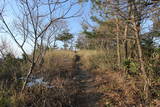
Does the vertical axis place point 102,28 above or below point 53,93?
above

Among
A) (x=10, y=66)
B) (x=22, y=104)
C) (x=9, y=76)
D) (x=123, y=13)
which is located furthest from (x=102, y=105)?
(x=10, y=66)

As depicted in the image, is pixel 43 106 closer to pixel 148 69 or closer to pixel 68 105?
pixel 68 105

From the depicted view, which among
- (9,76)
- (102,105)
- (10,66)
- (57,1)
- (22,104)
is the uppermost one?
(57,1)

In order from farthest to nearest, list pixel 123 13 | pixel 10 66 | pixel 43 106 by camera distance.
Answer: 1. pixel 10 66
2. pixel 123 13
3. pixel 43 106

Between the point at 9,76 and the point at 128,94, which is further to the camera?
the point at 9,76

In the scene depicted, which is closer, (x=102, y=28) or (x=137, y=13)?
(x=137, y=13)

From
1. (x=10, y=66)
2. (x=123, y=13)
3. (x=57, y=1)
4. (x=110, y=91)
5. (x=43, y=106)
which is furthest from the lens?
(x=10, y=66)

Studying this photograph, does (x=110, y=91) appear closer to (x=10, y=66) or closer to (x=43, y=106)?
(x=43, y=106)

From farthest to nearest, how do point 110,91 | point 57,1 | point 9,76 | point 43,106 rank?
point 9,76, point 110,91, point 57,1, point 43,106

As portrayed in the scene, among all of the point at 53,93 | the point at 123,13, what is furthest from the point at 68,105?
the point at 123,13

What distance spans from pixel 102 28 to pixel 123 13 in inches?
120

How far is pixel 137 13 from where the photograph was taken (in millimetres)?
3309

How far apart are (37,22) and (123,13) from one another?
2.60 metres

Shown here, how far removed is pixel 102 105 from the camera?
12.0ft
